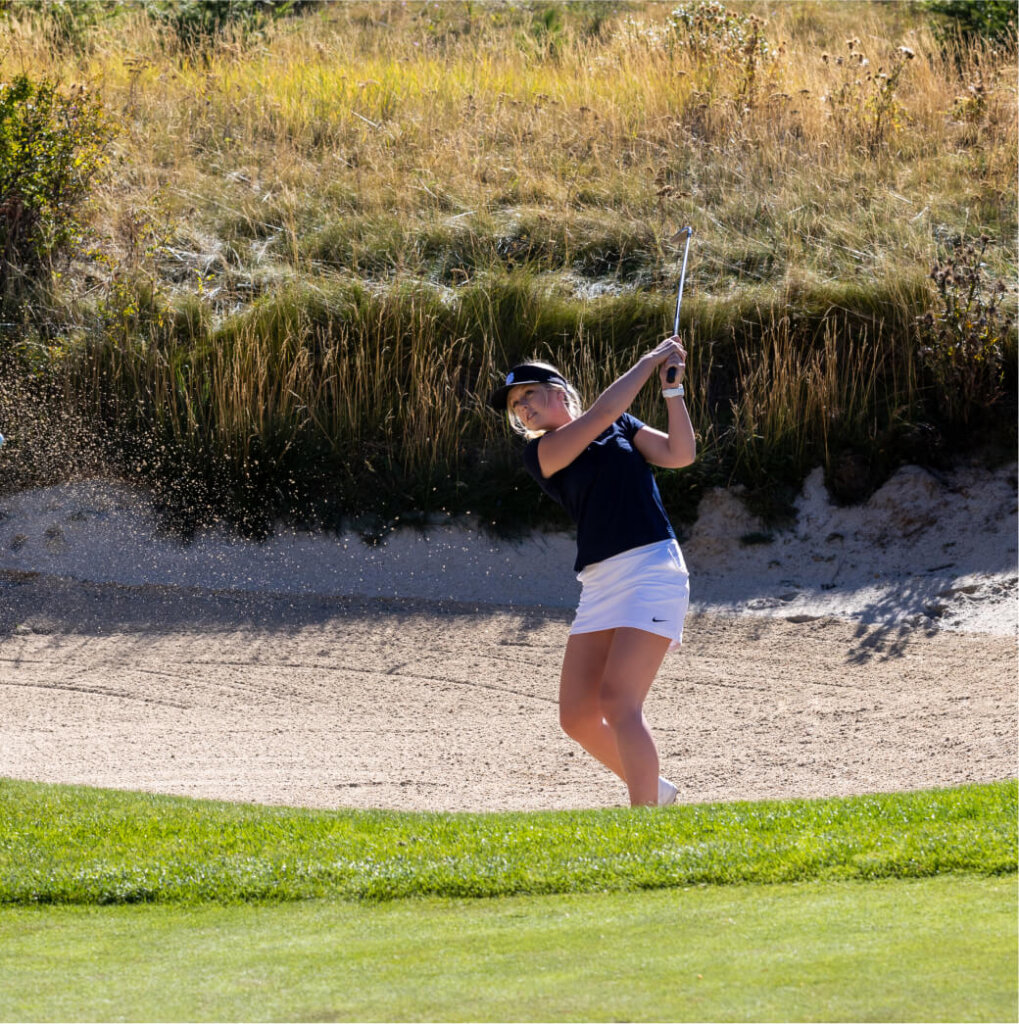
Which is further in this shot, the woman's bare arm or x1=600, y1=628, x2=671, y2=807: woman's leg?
x1=600, y1=628, x2=671, y2=807: woman's leg

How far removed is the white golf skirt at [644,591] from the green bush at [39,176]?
8.24m

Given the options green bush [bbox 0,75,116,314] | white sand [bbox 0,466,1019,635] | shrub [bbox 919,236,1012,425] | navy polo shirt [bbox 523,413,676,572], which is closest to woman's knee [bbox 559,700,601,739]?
navy polo shirt [bbox 523,413,676,572]

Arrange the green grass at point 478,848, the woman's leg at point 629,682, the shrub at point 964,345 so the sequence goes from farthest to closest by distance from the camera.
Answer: the shrub at point 964,345 → the woman's leg at point 629,682 → the green grass at point 478,848

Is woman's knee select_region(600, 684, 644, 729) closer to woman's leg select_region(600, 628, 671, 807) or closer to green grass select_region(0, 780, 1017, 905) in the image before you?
woman's leg select_region(600, 628, 671, 807)

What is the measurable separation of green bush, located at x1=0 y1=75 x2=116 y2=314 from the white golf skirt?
824 centimetres

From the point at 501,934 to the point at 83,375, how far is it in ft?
27.4

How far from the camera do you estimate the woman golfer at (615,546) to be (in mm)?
4609

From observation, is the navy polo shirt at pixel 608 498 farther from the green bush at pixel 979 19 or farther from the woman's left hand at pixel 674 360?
the green bush at pixel 979 19

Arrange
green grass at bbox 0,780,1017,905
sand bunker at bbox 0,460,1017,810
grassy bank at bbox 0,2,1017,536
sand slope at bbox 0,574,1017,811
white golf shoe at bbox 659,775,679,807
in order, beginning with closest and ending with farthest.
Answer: green grass at bbox 0,780,1017,905, white golf shoe at bbox 659,775,679,807, sand slope at bbox 0,574,1017,811, sand bunker at bbox 0,460,1017,810, grassy bank at bbox 0,2,1017,536

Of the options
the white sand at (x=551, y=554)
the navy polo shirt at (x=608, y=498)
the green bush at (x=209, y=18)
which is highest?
the green bush at (x=209, y=18)

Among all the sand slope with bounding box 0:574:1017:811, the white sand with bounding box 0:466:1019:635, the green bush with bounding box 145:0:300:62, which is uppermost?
the green bush with bounding box 145:0:300:62

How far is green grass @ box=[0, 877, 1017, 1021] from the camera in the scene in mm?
2475

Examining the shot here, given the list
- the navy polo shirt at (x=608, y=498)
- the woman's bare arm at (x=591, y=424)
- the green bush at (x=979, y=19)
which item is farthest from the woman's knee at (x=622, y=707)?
the green bush at (x=979, y=19)

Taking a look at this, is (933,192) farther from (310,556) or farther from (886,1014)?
(886,1014)
